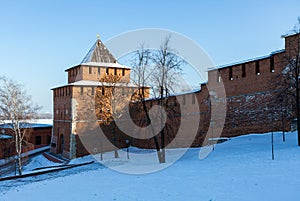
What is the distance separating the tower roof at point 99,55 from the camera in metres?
24.3

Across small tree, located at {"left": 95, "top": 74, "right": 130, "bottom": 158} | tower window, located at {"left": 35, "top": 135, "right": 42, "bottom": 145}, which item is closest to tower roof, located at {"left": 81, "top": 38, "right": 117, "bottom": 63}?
small tree, located at {"left": 95, "top": 74, "right": 130, "bottom": 158}

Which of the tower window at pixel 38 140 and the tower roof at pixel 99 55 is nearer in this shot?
the tower roof at pixel 99 55

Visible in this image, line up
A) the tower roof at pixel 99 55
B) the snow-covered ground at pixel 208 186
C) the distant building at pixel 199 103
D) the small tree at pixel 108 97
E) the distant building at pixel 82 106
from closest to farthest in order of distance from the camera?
1. the snow-covered ground at pixel 208 186
2. the distant building at pixel 199 103
3. the small tree at pixel 108 97
4. the distant building at pixel 82 106
5. the tower roof at pixel 99 55

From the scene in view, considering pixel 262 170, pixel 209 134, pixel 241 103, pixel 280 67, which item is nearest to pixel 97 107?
pixel 209 134

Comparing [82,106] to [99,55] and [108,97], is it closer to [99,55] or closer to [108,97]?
[108,97]

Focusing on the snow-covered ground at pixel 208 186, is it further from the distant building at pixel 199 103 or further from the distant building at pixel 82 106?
the distant building at pixel 82 106

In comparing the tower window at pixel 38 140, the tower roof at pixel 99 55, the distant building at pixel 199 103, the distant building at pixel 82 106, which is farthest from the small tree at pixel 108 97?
the tower window at pixel 38 140

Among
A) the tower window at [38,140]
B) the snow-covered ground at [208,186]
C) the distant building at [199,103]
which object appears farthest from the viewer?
the tower window at [38,140]

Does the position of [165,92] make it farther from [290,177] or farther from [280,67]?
[290,177]

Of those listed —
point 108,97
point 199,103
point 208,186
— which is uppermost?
point 108,97

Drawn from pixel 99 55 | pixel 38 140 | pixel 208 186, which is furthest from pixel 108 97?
pixel 38 140

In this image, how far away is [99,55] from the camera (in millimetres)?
24641

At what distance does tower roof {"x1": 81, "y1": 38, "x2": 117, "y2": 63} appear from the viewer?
2430cm

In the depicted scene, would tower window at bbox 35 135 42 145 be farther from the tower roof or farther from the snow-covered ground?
the snow-covered ground
